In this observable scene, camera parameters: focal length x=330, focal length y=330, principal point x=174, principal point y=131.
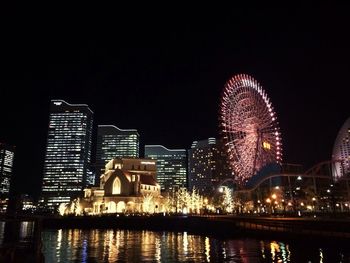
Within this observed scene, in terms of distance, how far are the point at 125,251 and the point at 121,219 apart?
53902 millimetres

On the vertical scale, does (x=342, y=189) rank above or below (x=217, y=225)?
above

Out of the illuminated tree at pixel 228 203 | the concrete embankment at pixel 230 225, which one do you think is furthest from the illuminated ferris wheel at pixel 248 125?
the illuminated tree at pixel 228 203

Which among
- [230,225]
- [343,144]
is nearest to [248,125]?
[230,225]

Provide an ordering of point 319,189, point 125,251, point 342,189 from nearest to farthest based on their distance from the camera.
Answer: point 125,251 → point 342,189 → point 319,189

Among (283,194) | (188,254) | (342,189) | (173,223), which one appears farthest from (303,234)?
(283,194)

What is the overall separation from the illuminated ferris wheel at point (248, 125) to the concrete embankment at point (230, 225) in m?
16.6

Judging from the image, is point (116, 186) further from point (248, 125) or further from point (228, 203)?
point (248, 125)

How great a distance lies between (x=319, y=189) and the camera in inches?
4628

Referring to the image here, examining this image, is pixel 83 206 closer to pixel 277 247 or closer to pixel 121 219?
pixel 121 219

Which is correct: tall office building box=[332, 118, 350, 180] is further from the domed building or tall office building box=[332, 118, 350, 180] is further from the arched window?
the arched window

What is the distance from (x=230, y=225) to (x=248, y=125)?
25.9 meters

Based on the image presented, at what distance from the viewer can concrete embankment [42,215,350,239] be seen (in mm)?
44709

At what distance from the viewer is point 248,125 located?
79.5 metres

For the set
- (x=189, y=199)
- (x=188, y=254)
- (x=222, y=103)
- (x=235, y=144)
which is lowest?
(x=188, y=254)
